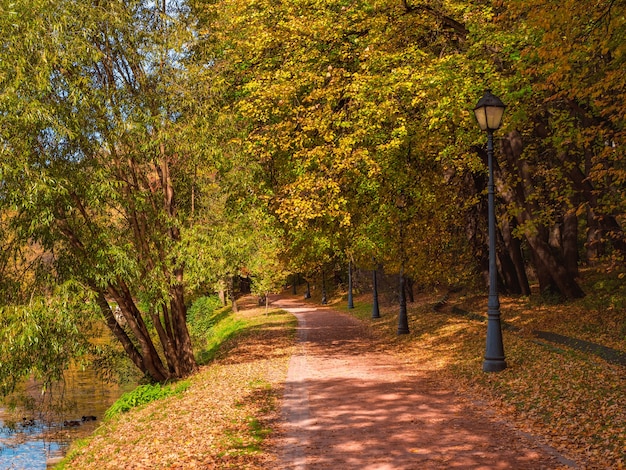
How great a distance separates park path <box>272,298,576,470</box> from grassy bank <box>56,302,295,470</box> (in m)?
0.46

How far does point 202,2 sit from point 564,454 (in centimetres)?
1645

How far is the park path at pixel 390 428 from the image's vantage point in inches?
291

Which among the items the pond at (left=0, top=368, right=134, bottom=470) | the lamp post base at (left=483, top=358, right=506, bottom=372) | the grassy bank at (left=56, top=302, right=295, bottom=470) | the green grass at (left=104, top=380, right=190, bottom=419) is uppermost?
the lamp post base at (left=483, top=358, right=506, bottom=372)

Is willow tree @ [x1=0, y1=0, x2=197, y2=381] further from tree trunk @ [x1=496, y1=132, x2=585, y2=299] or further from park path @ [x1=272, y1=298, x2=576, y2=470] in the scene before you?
tree trunk @ [x1=496, y1=132, x2=585, y2=299]

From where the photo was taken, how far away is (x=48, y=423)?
22.3m

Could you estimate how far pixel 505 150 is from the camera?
1898cm

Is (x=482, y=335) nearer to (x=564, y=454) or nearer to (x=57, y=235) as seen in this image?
(x=564, y=454)

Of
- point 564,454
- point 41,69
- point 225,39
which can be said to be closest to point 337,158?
point 225,39

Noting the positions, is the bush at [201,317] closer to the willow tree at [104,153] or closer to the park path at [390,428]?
the willow tree at [104,153]

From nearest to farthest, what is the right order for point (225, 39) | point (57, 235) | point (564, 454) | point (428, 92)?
point (564, 454) → point (57, 235) → point (428, 92) → point (225, 39)

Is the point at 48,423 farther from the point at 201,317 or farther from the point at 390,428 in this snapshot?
the point at 201,317

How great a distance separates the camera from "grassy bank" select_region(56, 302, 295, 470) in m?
8.38

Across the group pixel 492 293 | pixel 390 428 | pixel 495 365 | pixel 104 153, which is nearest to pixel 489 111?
pixel 492 293

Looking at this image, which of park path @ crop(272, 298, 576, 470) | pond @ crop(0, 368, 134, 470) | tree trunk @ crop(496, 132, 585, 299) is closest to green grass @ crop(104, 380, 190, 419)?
pond @ crop(0, 368, 134, 470)
